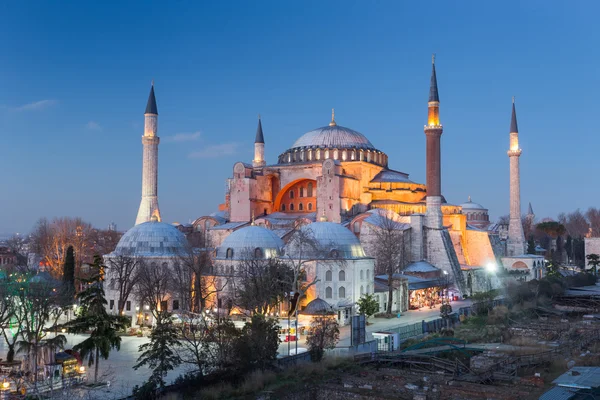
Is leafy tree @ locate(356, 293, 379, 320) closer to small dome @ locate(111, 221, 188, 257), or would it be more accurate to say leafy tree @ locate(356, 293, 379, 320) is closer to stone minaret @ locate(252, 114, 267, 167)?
small dome @ locate(111, 221, 188, 257)

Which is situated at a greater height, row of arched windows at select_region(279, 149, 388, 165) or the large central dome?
the large central dome

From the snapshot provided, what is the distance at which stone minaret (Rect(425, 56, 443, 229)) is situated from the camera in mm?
40688

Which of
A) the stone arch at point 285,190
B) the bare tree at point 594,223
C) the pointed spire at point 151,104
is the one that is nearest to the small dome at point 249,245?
the pointed spire at point 151,104

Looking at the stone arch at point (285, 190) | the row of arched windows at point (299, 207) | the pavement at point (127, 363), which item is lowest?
the pavement at point (127, 363)

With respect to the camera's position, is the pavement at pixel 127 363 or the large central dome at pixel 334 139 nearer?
the pavement at pixel 127 363

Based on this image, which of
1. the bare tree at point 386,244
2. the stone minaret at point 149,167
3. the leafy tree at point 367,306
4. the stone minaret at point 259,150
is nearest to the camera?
the leafy tree at point 367,306

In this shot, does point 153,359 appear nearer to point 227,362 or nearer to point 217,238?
point 227,362

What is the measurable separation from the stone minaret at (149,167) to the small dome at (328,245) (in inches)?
496

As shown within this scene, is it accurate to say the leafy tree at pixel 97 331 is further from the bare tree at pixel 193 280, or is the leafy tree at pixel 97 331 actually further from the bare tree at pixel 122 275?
the bare tree at pixel 122 275

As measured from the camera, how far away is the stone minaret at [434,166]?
133 ft

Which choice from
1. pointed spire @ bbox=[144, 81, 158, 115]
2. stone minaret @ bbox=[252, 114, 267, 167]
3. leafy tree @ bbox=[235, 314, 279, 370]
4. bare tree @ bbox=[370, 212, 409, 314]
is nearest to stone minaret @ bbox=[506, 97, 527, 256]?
bare tree @ bbox=[370, 212, 409, 314]

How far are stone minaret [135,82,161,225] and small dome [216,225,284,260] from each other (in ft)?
29.8

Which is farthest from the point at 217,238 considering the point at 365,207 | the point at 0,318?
the point at 0,318

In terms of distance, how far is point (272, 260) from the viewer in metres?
29.5
